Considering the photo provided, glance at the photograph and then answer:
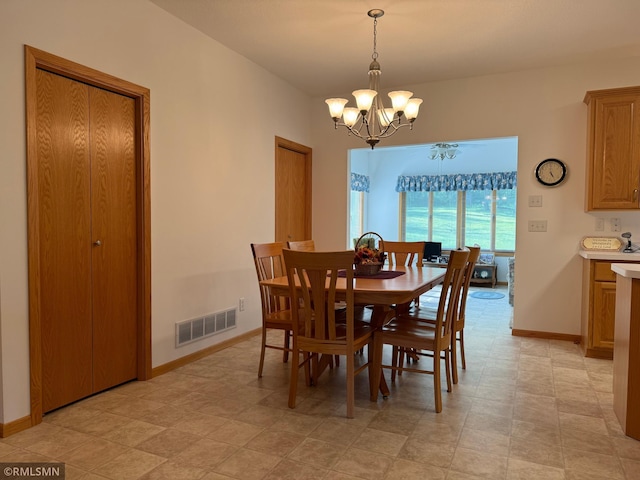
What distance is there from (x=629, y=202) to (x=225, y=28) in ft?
12.4

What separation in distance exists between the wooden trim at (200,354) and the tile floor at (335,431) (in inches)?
3.6

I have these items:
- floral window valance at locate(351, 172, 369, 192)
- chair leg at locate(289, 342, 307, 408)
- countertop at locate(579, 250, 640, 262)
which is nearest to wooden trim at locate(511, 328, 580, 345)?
countertop at locate(579, 250, 640, 262)

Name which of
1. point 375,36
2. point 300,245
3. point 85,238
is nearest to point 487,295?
point 300,245

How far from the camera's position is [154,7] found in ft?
10.2

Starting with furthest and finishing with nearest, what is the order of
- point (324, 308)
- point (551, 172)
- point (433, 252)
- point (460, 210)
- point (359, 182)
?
point (359, 182) → point (460, 210) → point (433, 252) → point (551, 172) → point (324, 308)

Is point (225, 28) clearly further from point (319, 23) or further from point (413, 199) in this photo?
point (413, 199)

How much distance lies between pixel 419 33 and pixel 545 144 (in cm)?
179

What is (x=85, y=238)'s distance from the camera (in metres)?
2.71

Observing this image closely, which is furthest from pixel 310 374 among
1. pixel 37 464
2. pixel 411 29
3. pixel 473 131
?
pixel 473 131

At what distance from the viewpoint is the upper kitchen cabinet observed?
3.77 meters

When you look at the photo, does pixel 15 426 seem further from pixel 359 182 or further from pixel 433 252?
pixel 359 182

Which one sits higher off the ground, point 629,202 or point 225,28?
point 225,28

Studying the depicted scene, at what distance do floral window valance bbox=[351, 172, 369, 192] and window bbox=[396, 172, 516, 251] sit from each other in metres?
0.71

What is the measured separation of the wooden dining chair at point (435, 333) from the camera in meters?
2.59
